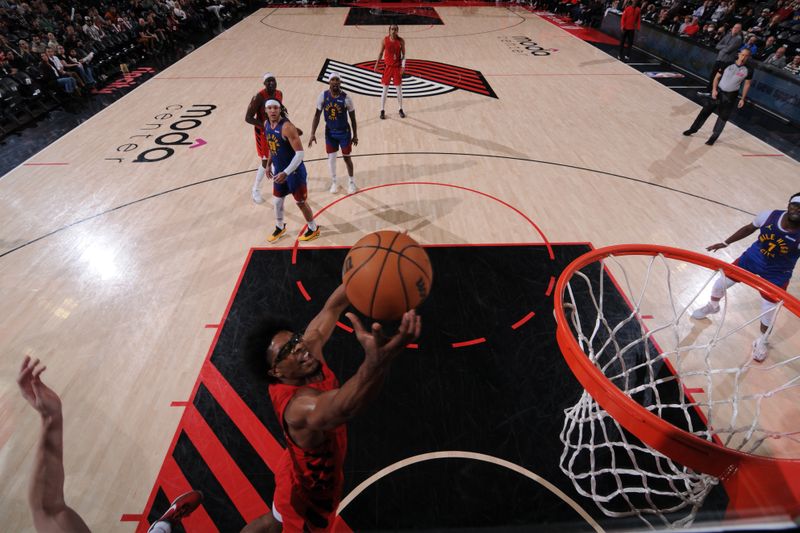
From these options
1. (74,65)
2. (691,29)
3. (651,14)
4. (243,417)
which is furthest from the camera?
(651,14)

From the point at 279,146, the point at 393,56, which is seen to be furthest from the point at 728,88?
the point at 279,146

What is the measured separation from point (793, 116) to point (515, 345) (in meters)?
9.06

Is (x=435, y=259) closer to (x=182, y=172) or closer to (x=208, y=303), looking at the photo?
(x=208, y=303)

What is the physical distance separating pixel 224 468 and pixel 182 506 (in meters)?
0.37

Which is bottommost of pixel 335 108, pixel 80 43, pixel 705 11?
pixel 80 43

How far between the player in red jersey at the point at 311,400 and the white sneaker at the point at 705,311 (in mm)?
3770

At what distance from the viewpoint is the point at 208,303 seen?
14.5 ft

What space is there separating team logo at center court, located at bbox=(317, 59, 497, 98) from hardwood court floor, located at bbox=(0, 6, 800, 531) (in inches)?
16.4

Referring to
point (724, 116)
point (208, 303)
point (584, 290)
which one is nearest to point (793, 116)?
point (724, 116)

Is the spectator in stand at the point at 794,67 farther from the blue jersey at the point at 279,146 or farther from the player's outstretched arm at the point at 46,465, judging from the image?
the player's outstretched arm at the point at 46,465

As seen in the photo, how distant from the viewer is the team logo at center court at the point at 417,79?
393 inches

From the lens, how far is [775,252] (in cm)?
353

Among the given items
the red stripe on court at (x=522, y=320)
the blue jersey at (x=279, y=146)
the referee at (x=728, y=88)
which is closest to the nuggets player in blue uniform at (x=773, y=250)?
the red stripe on court at (x=522, y=320)

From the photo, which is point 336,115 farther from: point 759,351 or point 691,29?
point 691,29
